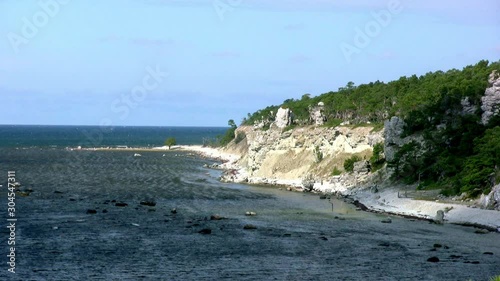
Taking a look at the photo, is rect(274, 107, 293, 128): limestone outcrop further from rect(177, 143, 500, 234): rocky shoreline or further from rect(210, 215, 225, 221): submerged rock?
rect(210, 215, 225, 221): submerged rock

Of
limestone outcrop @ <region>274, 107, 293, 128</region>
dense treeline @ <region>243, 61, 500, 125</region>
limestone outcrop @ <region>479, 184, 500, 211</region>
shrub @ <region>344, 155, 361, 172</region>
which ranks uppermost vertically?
dense treeline @ <region>243, 61, 500, 125</region>

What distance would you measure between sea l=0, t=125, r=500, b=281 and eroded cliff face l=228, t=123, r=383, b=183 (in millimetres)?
21335

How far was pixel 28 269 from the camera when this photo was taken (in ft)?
163

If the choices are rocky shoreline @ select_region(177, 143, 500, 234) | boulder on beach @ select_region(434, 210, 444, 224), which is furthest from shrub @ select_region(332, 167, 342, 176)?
boulder on beach @ select_region(434, 210, 444, 224)

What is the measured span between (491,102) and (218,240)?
5447 cm

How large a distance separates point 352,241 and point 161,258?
19.2 metres

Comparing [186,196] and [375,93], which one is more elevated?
[375,93]

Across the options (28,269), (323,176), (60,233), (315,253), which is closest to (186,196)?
(323,176)

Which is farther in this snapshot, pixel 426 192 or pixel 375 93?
pixel 375 93

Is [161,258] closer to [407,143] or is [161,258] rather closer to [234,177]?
[407,143]

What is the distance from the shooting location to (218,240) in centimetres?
6356

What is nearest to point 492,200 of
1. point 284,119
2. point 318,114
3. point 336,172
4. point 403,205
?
point 403,205

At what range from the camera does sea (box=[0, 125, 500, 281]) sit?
167ft

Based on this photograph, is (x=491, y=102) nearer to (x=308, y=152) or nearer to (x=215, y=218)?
(x=308, y=152)
